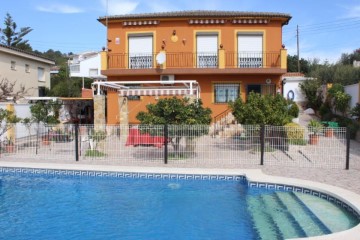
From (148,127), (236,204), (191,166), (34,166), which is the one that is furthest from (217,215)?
(34,166)

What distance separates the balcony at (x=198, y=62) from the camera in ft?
81.9

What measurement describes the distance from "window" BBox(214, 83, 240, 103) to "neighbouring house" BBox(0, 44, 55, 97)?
52.4 ft

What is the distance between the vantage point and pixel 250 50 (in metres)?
25.9

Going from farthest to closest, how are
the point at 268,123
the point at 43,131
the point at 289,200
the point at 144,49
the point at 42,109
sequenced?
1. the point at 144,49
2. the point at 42,109
3. the point at 43,131
4. the point at 268,123
5. the point at 289,200

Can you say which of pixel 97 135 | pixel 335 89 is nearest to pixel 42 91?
pixel 97 135

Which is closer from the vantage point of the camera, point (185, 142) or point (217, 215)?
point (217, 215)

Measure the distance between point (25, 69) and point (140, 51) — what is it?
40.1 ft

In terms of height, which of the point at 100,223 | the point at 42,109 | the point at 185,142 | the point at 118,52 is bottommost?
the point at 100,223

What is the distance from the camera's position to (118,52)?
2661cm

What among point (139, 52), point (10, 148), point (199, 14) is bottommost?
point (10, 148)

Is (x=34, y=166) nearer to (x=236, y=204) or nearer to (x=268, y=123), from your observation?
(x=236, y=204)

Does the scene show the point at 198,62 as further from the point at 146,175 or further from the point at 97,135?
the point at 146,175

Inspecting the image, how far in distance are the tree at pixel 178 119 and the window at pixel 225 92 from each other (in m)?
10.7

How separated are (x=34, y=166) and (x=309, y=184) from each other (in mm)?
10168
